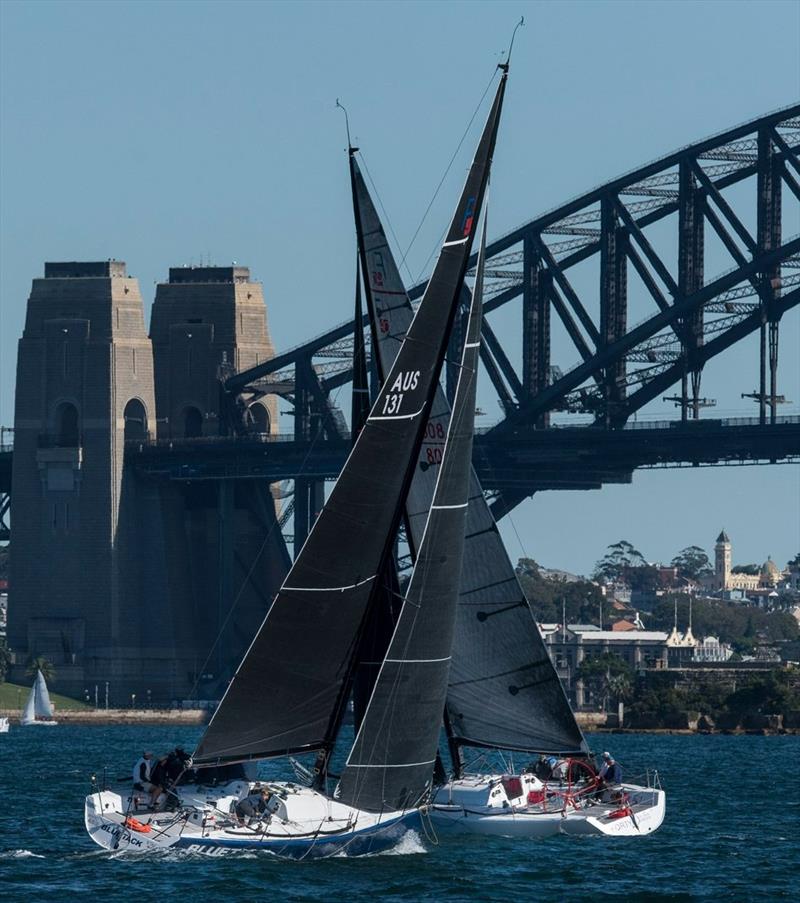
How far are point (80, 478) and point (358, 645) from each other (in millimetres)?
97677

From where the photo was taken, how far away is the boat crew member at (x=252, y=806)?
43.2m

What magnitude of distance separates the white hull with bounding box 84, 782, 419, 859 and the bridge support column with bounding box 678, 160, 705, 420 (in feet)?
275

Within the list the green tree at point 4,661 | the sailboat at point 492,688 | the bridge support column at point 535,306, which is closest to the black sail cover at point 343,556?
the sailboat at point 492,688

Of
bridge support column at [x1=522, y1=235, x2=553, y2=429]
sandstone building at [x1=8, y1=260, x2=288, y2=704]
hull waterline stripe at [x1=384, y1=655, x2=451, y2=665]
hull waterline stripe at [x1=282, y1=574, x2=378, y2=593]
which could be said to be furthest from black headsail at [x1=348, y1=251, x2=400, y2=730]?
sandstone building at [x1=8, y1=260, x2=288, y2=704]

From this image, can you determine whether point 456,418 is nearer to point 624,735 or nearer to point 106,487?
point 624,735

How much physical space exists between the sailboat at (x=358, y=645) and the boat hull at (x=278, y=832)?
3cm

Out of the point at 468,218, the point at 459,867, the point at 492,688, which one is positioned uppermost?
the point at 468,218

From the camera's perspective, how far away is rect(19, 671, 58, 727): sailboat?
428 feet

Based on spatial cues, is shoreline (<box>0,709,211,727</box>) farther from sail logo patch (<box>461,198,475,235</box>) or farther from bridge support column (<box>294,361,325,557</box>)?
sail logo patch (<box>461,198,475,235</box>)

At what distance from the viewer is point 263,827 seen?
141 feet

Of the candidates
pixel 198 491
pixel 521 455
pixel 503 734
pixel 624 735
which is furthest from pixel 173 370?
pixel 503 734

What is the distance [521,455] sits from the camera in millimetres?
128250

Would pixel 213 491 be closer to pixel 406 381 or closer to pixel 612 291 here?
pixel 612 291

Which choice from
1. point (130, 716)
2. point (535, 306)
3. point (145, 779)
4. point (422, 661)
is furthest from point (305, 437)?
point (422, 661)
